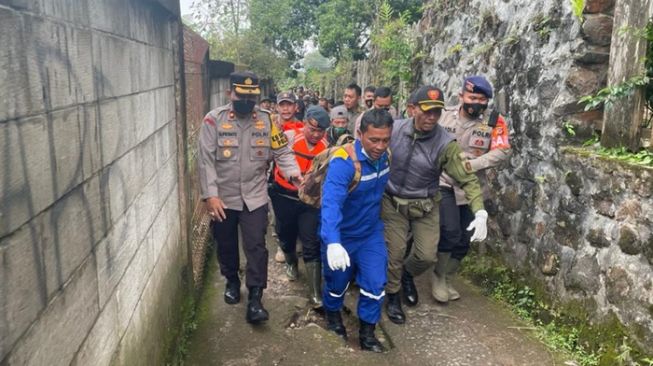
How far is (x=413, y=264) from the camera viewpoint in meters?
4.85

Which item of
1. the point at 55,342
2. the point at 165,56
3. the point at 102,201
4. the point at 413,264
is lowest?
the point at 413,264

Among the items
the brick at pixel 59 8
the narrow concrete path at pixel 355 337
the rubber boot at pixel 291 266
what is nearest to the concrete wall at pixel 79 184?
the brick at pixel 59 8

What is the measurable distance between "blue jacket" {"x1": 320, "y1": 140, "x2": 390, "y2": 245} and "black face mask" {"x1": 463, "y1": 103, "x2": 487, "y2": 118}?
125 centimetres

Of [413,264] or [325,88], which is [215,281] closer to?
[413,264]

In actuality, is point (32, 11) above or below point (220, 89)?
above

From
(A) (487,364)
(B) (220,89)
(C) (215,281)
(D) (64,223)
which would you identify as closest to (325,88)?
(B) (220,89)

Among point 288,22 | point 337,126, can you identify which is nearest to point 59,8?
point 337,126

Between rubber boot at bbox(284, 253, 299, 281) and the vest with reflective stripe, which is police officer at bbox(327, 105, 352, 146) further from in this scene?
rubber boot at bbox(284, 253, 299, 281)

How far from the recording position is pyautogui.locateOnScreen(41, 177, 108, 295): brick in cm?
172

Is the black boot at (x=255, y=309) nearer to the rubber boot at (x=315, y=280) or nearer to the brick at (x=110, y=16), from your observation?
the rubber boot at (x=315, y=280)

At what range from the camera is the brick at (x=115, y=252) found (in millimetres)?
2296

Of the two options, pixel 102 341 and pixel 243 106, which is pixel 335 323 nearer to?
pixel 243 106

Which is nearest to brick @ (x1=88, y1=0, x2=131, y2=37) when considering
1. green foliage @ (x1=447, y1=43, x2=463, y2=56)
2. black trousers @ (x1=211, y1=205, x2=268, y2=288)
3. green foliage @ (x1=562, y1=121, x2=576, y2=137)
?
black trousers @ (x1=211, y1=205, x2=268, y2=288)

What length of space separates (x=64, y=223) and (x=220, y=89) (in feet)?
22.7
